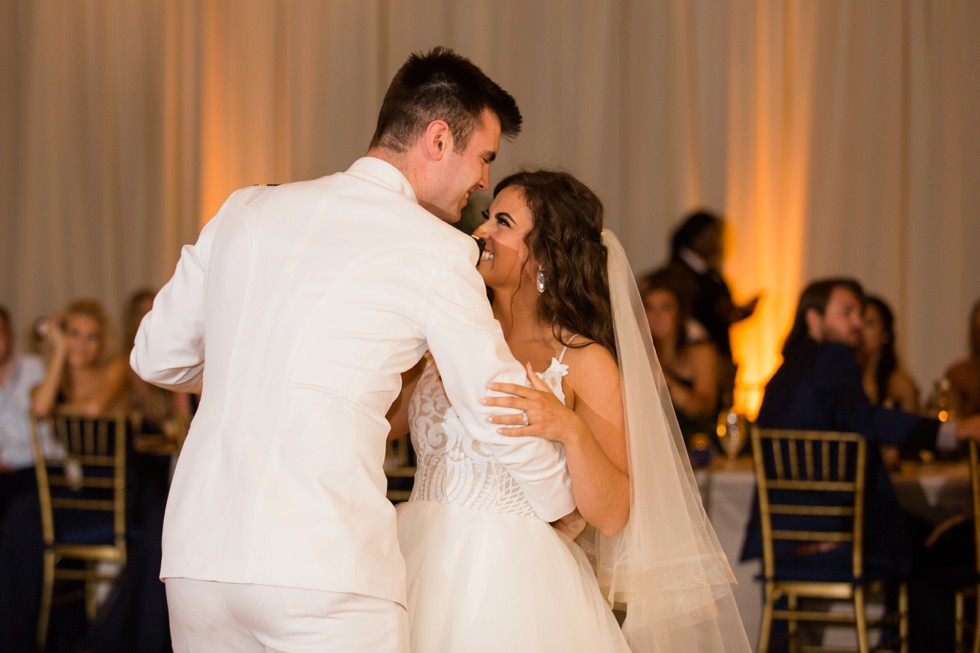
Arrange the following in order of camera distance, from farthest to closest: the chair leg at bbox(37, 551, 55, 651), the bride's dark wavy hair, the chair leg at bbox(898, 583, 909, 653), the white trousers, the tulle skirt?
the chair leg at bbox(37, 551, 55, 651) < the chair leg at bbox(898, 583, 909, 653) < the bride's dark wavy hair < the tulle skirt < the white trousers

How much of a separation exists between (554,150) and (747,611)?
3718 mm

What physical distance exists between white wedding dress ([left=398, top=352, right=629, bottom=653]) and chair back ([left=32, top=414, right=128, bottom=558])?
109 inches

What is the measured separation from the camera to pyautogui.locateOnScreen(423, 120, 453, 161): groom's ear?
2.00m

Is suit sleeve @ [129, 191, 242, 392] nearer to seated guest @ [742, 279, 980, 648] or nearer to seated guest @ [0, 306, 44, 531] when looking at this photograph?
seated guest @ [742, 279, 980, 648]

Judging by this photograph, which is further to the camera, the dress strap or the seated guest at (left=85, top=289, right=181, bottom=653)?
the seated guest at (left=85, top=289, right=181, bottom=653)

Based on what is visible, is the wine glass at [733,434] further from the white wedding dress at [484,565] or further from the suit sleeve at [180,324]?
the suit sleeve at [180,324]

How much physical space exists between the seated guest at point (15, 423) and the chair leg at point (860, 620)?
12.0ft

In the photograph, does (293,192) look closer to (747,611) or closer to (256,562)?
(256,562)

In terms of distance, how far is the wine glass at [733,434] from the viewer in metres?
4.73

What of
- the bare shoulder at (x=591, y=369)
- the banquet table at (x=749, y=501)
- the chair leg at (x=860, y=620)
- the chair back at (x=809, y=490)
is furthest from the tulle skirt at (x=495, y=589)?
the banquet table at (x=749, y=501)

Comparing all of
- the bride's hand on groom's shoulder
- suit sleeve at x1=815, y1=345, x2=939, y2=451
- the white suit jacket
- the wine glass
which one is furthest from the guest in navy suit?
the white suit jacket

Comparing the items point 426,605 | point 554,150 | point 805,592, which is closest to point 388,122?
point 426,605

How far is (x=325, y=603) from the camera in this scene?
172cm

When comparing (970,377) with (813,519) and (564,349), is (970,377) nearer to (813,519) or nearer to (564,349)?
(813,519)
